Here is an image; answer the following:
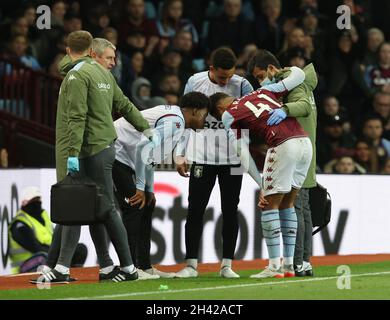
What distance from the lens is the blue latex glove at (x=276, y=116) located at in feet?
36.6

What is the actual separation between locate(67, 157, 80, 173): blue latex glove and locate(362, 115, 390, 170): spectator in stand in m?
8.08

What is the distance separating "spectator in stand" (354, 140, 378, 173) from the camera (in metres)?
17.9

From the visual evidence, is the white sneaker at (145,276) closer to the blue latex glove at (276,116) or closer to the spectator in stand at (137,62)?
the blue latex glove at (276,116)

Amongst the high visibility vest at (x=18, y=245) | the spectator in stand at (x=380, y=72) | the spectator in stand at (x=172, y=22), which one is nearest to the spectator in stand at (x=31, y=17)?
the spectator in stand at (x=172, y=22)

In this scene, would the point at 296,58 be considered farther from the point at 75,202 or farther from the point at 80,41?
the point at 75,202

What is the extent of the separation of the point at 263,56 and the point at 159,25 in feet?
26.7

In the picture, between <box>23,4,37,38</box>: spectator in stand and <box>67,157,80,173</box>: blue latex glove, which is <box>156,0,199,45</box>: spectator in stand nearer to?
<box>23,4,37,38</box>: spectator in stand

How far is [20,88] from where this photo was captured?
16.9m

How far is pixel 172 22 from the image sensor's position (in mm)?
19453

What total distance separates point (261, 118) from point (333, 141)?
278 inches
